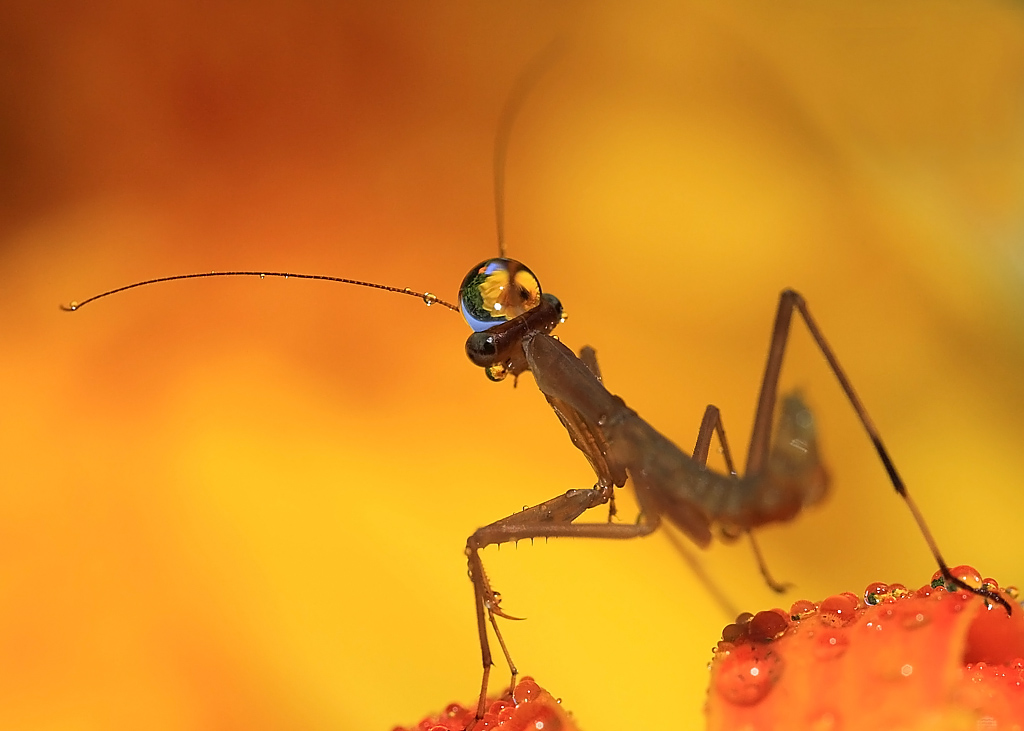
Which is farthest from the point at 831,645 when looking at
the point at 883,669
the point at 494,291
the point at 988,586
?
the point at 494,291

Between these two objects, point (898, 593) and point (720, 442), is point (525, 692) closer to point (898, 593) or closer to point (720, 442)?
point (898, 593)

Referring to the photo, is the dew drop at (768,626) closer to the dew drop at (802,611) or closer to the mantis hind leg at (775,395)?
the dew drop at (802,611)

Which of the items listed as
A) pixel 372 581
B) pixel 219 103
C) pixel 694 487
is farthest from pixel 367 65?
pixel 694 487

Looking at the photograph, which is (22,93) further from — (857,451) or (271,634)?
(857,451)

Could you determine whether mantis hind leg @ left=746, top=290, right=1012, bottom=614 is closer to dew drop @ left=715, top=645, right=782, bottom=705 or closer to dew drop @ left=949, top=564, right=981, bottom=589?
dew drop @ left=949, top=564, right=981, bottom=589

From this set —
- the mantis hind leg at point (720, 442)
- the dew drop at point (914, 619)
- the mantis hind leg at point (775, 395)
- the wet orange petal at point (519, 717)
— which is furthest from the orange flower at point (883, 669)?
the mantis hind leg at point (720, 442)

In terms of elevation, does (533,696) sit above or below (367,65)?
below
